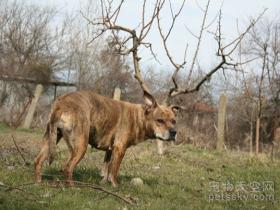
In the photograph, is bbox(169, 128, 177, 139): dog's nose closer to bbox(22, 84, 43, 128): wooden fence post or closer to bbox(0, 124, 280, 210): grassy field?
bbox(0, 124, 280, 210): grassy field

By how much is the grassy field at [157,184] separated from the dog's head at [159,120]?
3.07 feet

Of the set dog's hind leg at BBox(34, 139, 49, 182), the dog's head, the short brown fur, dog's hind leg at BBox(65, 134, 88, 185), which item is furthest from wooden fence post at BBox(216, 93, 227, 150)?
dog's hind leg at BBox(34, 139, 49, 182)

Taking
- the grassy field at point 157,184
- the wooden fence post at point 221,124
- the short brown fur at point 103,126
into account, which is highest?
the wooden fence post at point 221,124

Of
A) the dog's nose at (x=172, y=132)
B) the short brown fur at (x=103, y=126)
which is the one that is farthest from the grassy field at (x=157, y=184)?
the dog's nose at (x=172, y=132)

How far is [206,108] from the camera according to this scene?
3203cm

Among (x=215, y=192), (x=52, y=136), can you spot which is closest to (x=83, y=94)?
(x=52, y=136)

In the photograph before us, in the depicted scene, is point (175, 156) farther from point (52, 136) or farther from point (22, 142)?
point (52, 136)

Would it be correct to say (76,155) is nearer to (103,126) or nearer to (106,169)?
(103,126)

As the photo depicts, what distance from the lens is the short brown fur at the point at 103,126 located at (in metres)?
8.02

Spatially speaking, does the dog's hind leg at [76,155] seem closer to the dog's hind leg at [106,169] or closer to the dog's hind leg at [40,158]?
the dog's hind leg at [40,158]

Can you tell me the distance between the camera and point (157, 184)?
958 cm

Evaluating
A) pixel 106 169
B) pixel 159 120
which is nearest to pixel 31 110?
pixel 106 169

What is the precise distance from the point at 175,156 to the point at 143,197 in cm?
731

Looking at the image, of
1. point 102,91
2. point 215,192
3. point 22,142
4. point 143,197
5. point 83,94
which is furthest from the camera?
point 102,91
